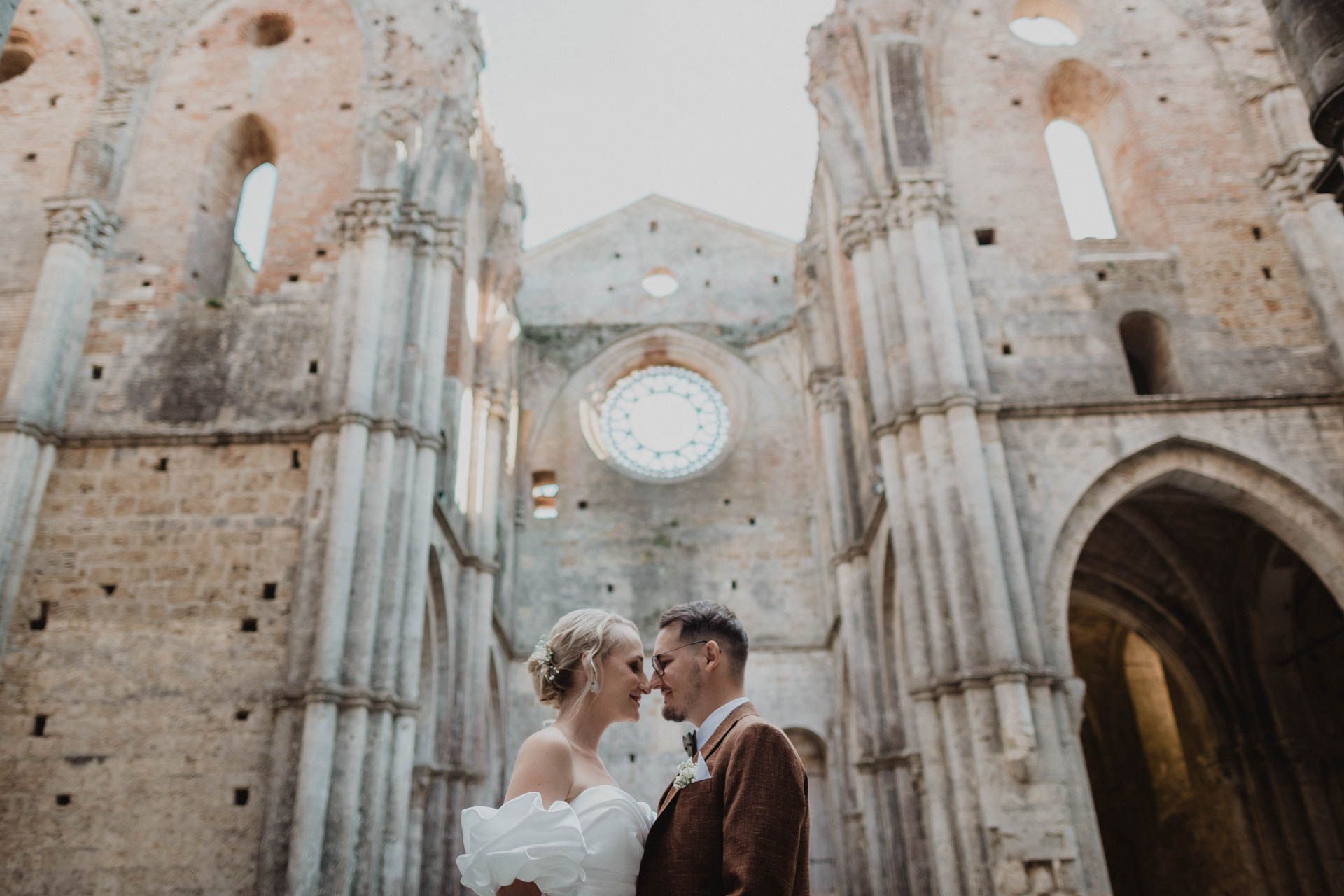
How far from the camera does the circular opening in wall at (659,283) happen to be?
23922 millimetres

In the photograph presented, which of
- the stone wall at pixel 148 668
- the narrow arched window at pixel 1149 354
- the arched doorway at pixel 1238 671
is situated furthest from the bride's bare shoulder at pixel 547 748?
the arched doorway at pixel 1238 671

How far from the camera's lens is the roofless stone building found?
11688 millimetres

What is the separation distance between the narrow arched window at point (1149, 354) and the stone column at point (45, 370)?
12888 millimetres

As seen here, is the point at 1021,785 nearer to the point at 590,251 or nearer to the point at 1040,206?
the point at 1040,206

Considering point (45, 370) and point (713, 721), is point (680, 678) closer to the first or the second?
point (713, 721)

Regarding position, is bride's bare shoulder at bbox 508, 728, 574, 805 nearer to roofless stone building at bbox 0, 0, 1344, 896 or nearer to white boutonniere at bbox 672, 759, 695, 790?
white boutonniere at bbox 672, 759, 695, 790

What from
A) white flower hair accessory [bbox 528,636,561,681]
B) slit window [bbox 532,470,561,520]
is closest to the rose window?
slit window [bbox 532,470,561,520]

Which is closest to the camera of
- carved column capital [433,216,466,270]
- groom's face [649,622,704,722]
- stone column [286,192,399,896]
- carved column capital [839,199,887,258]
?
groom's face [649,622,704,722]

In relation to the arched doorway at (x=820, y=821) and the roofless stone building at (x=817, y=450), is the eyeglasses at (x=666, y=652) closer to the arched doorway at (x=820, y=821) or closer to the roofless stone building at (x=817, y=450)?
the roofless stone building at (x=817, y=450)

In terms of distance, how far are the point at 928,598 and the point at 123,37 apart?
14144 mm

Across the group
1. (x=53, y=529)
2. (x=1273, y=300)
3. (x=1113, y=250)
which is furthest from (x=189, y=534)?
(x=1273, y=300)

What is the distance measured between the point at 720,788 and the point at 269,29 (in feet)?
57.7

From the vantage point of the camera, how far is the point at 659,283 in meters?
24.0

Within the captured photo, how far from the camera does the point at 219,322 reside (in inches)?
570
